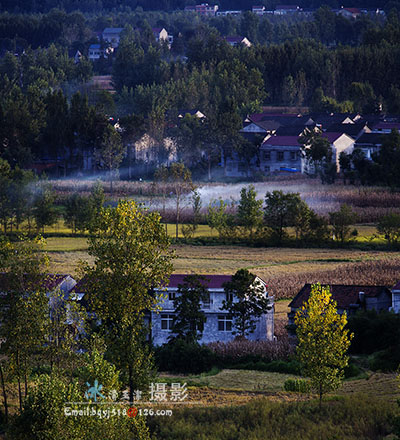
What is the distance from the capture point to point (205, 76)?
84.8 metres

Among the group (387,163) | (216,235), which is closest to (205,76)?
(387,163)

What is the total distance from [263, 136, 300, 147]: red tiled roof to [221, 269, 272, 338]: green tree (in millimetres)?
36668

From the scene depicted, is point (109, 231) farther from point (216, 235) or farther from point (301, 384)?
point (216, 235)

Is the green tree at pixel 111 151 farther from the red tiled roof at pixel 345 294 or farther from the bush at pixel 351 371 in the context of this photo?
the bush at pixel 351 371

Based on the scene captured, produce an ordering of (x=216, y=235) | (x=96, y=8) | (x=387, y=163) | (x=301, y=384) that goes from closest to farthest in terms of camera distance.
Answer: (x=301, y=384) → (x=216, y=235) → (x=387, y=163) → (x=96, y=8)

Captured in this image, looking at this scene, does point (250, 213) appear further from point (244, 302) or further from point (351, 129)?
point (351, 129)

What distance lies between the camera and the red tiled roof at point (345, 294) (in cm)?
2958

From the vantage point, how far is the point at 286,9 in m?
172

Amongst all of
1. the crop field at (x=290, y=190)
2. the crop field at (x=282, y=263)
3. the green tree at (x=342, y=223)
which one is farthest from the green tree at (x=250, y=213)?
the crop field at (x=290, y=190)

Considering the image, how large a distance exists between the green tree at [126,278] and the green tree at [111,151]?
137ft

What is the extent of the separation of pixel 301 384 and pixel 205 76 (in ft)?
206

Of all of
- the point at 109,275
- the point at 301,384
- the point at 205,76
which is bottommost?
the point at 301,384

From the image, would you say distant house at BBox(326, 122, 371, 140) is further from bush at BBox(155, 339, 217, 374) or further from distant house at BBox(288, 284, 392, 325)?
bush at BBox(155, 339, 217, 374)

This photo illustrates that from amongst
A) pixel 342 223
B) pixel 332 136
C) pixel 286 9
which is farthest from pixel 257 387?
pixel 286 9
